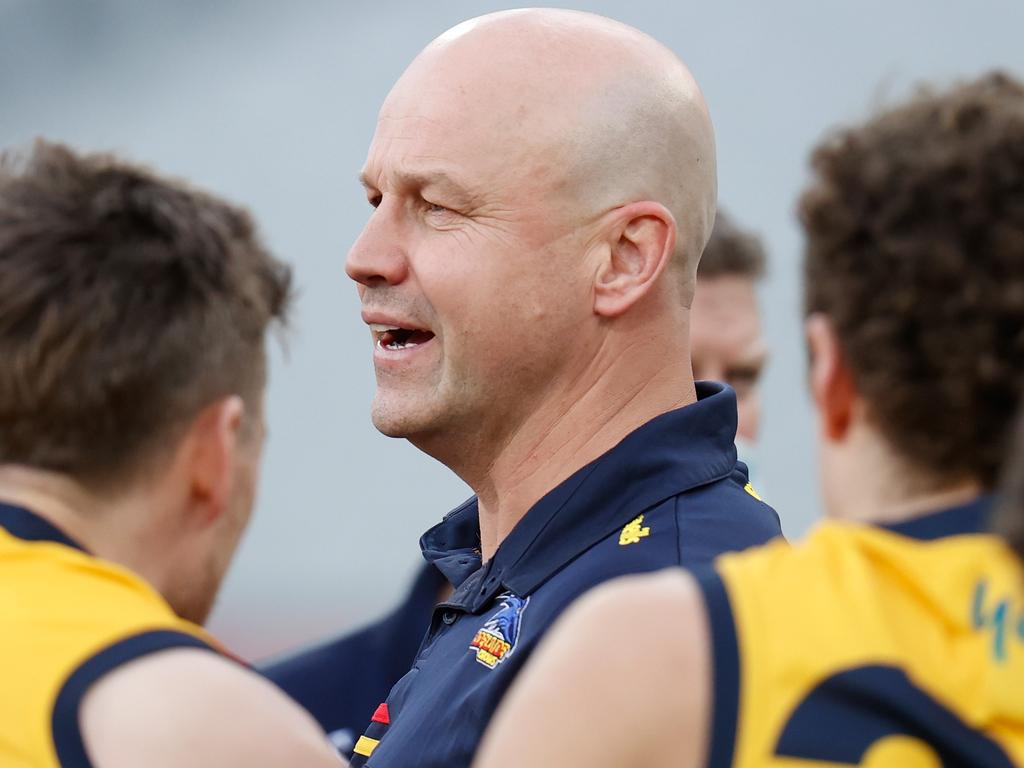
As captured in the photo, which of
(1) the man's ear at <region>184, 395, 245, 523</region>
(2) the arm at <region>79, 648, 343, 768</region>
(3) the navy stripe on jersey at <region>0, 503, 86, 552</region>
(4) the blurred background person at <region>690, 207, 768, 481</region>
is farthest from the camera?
(4) the blurred background person at <region>690, 207, 768, 481</region>

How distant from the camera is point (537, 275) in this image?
2.40 m

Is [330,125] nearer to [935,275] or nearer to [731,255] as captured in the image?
[731,255]

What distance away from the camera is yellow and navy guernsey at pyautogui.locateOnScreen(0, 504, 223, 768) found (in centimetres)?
141

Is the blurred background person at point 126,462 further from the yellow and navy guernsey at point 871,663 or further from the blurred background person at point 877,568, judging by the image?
the yellow and navy guernsey at point 871,663

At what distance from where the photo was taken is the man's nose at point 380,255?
247 cm

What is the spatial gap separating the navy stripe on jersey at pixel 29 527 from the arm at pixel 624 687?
0.63 meters

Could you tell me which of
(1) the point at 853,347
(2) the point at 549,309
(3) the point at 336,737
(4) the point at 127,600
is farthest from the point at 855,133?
(3) the point at 336,737

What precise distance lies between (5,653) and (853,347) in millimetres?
886

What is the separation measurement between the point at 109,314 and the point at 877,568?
90cm

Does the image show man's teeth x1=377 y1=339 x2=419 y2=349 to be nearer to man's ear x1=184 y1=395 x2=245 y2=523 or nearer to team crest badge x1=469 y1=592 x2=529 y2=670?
team crest badge x1=469 y1=592 x2=529 y2=670

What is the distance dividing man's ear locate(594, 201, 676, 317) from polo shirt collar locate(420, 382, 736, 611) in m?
0.22

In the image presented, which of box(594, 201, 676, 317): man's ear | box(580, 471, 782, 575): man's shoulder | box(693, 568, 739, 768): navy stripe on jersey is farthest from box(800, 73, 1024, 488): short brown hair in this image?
box(594, 201, 676, 317): man's ear

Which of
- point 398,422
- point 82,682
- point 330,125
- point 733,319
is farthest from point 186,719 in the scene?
point 330,125

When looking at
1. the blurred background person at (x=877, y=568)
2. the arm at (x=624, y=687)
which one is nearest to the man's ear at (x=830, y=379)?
the blurred background person at (x=877, y=568)
